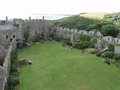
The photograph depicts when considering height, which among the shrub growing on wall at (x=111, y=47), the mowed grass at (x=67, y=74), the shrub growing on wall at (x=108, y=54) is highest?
the shrub growing on wall at (x=111, y=47)

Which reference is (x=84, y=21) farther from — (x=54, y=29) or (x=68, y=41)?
(x=68, y=41)

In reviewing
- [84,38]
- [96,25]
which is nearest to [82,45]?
[84,38]

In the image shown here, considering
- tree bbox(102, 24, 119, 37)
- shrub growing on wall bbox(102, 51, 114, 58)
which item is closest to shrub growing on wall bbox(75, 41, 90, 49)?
shrub growing on wall bbox(102, 51, 114, 58)

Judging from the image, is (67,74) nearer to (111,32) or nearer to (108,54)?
(108,54)

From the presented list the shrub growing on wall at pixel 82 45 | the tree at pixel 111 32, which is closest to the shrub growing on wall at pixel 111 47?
the shrub growing on wall at pixel 82 45

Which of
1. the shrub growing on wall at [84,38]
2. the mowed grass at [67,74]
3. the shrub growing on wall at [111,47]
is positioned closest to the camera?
the mowed grass at [67,74]

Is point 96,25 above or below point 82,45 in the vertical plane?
above

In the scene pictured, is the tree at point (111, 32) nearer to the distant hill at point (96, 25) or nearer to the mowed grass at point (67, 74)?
the distant hill at point (96, 25)

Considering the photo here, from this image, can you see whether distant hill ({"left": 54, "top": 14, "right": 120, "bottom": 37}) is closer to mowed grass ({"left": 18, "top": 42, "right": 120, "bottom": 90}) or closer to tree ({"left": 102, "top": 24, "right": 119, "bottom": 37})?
tree ({"left": 102, "top": 24, "right": 119, "bottom": 37})

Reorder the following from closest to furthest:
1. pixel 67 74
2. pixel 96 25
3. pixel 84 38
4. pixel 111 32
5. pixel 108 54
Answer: pixel 67 74, pixel 108 54, pixel 84 38, pixel 111 32, pixel 96 25
